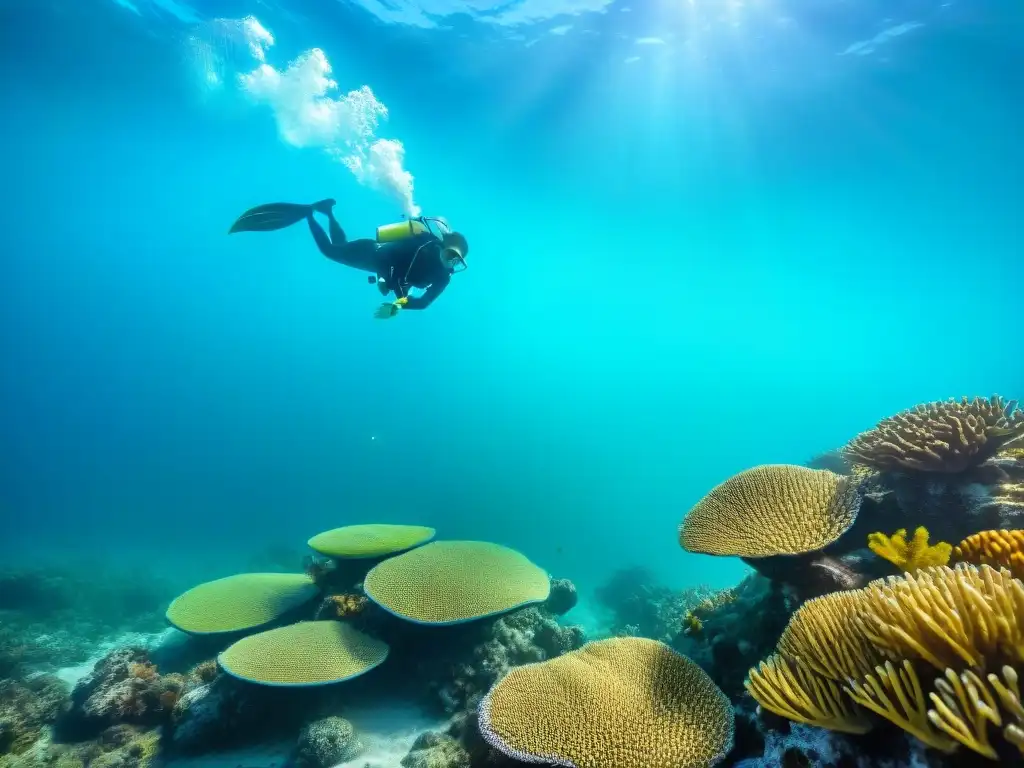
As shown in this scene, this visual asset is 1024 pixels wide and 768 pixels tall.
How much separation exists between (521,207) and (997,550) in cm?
3594

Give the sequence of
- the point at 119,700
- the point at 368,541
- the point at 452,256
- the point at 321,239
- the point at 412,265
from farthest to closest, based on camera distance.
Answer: the point at 321,239, the point at 412,265, the point at 452,256, the point at 368,541, the point at 119,700

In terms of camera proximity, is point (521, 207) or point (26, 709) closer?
point (26, 709)

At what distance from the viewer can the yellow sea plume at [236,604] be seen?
7055mm

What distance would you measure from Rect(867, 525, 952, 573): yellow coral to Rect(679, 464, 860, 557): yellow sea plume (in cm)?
45

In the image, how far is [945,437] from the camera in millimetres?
4047

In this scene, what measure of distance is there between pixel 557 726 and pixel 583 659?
37.8 inches

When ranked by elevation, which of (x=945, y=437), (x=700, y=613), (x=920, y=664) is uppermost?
(x=945, y=437)

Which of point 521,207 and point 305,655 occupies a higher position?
point 521,207

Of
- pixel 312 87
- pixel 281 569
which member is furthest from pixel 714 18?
pixel 281 569

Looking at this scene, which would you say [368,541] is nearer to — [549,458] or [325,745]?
[325,745]

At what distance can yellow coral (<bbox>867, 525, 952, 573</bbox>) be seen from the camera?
3029 millimetres

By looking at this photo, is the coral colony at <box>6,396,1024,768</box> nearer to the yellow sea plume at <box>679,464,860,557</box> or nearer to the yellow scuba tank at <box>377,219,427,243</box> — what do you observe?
the yellow sea plume at <box>679,464,860,557</box>

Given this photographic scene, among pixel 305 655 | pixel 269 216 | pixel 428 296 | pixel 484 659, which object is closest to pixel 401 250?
pixel 428 296

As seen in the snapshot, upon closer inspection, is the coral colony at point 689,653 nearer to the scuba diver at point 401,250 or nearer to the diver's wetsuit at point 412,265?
the diver's wetsuit at point 412,265
